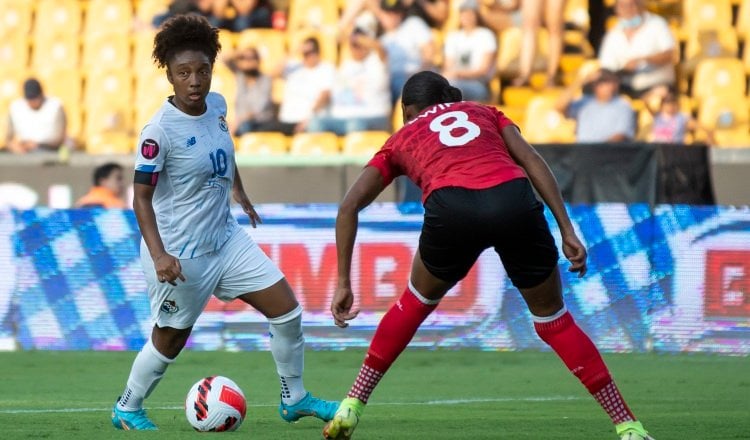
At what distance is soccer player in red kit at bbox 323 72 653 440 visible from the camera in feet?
21.1

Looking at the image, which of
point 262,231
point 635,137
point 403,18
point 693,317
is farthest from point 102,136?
point 693,317

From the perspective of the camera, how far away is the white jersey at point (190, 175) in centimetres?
721

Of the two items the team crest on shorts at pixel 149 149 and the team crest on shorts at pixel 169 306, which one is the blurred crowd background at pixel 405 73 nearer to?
the team crest on shorts at pixel 169 306

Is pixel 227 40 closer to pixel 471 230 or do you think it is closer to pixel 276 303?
Answer: pixel 276 303

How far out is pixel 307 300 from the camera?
13.1m

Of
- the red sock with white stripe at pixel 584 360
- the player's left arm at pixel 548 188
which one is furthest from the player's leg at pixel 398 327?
the player's left arm at pixel 548 188

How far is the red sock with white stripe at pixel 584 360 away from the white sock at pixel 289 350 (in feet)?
5.11

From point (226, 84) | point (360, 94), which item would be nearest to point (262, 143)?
point (360, 94)

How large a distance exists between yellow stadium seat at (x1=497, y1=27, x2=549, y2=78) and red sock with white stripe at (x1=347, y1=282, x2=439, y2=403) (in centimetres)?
1126

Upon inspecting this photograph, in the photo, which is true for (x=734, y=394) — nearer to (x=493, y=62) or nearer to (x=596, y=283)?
(x=596, y=283)

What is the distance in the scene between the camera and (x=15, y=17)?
20266 millimetres

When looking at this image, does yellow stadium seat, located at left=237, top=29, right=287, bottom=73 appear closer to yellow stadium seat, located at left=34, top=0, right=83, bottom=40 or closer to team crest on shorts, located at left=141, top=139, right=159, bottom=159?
yellow stadium seat, located at left=34, top=0, right=83, bottom=40

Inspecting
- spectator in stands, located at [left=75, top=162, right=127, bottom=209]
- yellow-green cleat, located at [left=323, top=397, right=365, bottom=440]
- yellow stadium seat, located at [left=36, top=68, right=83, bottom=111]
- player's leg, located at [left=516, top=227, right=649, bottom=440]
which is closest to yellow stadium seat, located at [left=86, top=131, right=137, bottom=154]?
yellow stadium seat, located at [left=36, top=68, right=83, bottom=111]

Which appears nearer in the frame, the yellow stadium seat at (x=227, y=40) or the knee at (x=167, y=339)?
the knee at (x=167, y=339)
